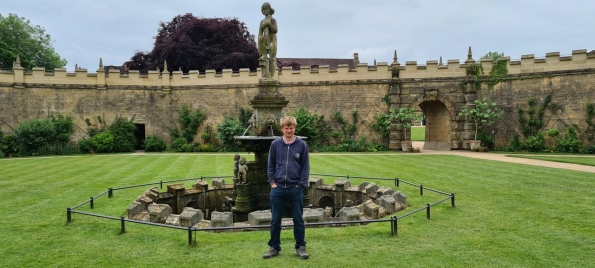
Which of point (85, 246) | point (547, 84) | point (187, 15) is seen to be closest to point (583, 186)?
point (85, 246)

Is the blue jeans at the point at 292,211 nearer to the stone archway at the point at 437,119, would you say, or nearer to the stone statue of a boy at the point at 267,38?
the stone statue of a boy at the point at 267,38

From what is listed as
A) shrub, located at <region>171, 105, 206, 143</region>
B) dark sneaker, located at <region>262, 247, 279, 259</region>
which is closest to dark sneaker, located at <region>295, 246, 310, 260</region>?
dark sneaker, located at <region>262, 247, 279, 259</region>

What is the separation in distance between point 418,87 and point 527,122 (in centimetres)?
654

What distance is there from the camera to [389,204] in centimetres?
754

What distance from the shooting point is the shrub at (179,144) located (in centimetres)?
2573

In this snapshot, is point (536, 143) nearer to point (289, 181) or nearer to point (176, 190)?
point (176, 190)

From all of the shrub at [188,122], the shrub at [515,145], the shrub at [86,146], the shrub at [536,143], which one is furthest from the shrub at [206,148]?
the shrub at [536,143]

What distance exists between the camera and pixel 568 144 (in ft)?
69.6

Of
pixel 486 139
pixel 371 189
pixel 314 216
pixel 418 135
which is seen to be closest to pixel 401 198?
pixel 371 189

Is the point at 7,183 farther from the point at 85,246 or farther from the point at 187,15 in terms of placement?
the point at 187,15

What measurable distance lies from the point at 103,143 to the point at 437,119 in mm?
22072

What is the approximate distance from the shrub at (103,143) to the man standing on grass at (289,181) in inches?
894

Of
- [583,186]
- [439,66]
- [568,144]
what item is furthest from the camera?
[439,66]

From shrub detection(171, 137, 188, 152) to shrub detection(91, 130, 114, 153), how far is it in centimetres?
378
